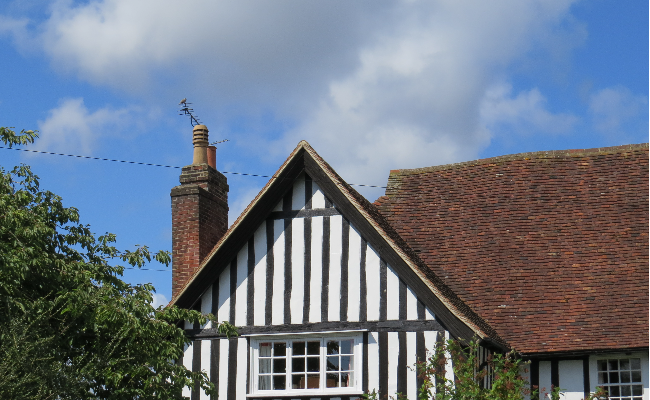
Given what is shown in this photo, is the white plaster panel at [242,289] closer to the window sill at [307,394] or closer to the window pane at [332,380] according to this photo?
the window sill at [307,394]

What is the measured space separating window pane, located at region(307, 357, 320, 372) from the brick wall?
125 inches

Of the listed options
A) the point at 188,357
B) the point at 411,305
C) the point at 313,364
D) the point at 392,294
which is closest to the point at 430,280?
the point at 411,305

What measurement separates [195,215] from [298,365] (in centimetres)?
386

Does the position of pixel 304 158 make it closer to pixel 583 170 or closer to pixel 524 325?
pixel 524 325

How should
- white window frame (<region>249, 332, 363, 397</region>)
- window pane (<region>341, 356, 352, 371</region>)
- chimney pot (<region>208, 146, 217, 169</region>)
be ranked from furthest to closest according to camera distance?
chimney pot (<region>208, 146, 217, 169</region>) < window pane (<region>341, 356, 352, 371</region>) < white window frame (<region>249, 332, 363, 397</region>)

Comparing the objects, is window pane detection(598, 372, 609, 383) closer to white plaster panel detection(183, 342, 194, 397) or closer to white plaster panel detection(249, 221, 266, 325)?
white plaster panel detection(249, 221, 266, 325)

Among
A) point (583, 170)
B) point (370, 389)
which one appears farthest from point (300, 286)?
point (583, 170)

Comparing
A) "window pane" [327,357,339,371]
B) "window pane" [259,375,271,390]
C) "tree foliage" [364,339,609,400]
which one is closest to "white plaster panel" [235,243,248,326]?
"window pane" [259,375,271,390]

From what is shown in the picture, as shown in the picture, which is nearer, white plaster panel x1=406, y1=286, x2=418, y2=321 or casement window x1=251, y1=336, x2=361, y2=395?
white plaster panel x1=406, y1=286, x2=418, y2=321

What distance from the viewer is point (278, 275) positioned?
1320cm

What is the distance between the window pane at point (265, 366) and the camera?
515 inches

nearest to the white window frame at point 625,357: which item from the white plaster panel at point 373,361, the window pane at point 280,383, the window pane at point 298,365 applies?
the white plaster panel at point 373,361

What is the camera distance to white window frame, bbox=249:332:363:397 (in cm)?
1245

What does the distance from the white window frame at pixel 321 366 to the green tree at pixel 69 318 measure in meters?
1.23
